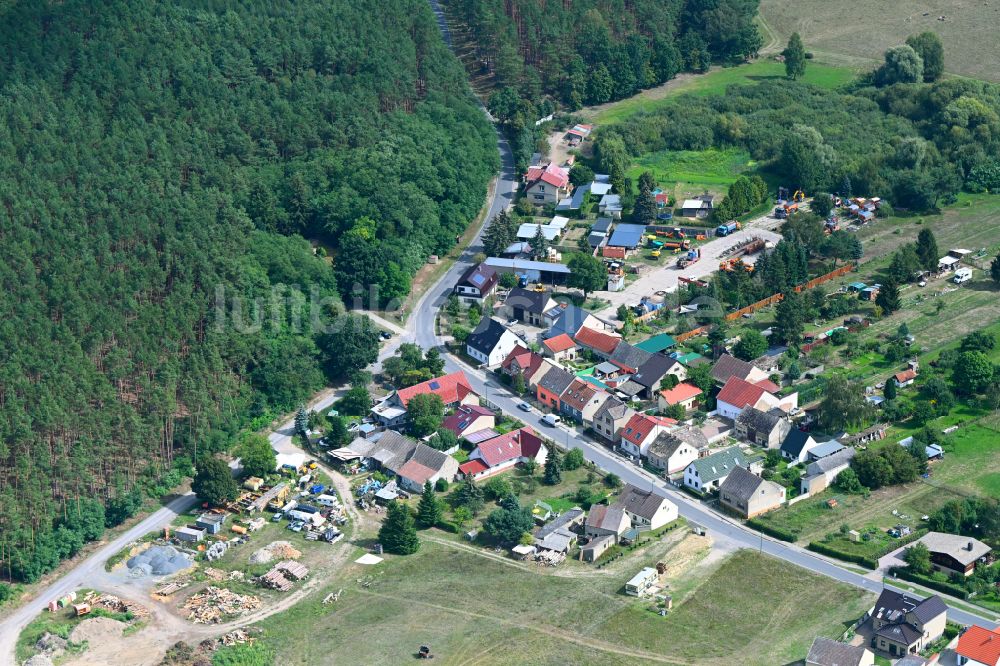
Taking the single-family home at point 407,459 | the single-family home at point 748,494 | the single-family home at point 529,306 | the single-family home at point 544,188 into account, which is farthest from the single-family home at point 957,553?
the single-family home at point 544,188

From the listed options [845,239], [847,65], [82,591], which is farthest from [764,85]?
[82,591]

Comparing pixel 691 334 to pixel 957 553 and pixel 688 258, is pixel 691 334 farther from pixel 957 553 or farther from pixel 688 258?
pixel 957 553

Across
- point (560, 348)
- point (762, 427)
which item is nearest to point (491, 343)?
point (560, 348)

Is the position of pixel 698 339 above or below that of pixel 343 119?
below

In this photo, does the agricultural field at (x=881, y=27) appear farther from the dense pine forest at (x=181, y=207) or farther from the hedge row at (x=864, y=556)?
the hedge row at (x=864, y=556)

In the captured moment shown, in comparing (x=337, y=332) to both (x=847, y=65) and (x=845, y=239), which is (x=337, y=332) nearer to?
(x=845, y=239)
